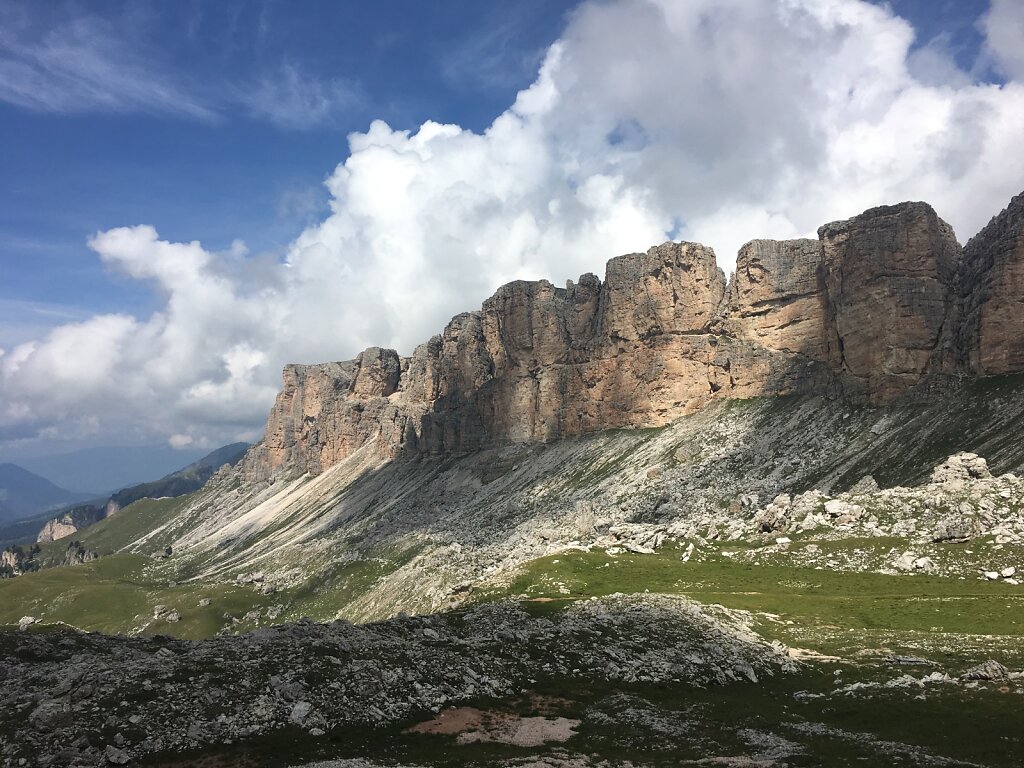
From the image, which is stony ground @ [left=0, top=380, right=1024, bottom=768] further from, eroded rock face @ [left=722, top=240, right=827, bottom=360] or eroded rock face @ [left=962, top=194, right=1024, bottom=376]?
eroded rock face @ [left=722, top=240, right=827, bottom=360]

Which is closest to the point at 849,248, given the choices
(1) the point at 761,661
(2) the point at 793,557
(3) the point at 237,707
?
(2) the point at 793,557

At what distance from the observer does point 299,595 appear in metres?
148

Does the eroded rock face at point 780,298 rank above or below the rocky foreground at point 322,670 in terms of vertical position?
above

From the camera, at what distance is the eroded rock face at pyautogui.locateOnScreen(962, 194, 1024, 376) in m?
115

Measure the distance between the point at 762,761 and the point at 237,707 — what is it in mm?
24401

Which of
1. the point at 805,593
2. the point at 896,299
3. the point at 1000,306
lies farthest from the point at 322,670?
the point at 896,299

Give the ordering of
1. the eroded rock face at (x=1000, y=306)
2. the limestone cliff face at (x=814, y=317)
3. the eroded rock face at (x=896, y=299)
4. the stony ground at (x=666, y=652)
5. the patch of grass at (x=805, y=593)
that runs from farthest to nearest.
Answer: the eroded rock face at (x=896, y=299) → the limestone cliff face at (x=814, y=317) → the eroded rock face at (x=1000, y=306) → the patch of grass at (x=805, y=593) → the stony ground at (x=666, y=652)

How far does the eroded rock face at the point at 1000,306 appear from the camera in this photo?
115m

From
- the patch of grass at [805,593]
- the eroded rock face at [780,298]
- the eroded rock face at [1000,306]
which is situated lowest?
the patch of grass at [805,593]

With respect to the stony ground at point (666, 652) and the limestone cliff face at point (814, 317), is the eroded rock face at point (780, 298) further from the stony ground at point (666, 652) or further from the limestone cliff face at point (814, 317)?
the stony ground at point (666, 652)

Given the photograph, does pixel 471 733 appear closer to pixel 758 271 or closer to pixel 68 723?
pixel 68 723

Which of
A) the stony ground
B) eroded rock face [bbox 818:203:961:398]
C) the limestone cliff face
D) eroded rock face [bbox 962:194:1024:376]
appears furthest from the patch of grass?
eroded rock face [bbox 818:203:961:398]

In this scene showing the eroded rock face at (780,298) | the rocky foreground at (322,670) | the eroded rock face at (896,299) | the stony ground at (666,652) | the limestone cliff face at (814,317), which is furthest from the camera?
the eroded rock face at (780,298)

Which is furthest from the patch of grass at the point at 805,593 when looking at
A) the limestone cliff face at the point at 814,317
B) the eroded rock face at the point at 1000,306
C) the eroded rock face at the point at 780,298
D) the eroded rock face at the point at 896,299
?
the eroded rock face at the point at 780,298
